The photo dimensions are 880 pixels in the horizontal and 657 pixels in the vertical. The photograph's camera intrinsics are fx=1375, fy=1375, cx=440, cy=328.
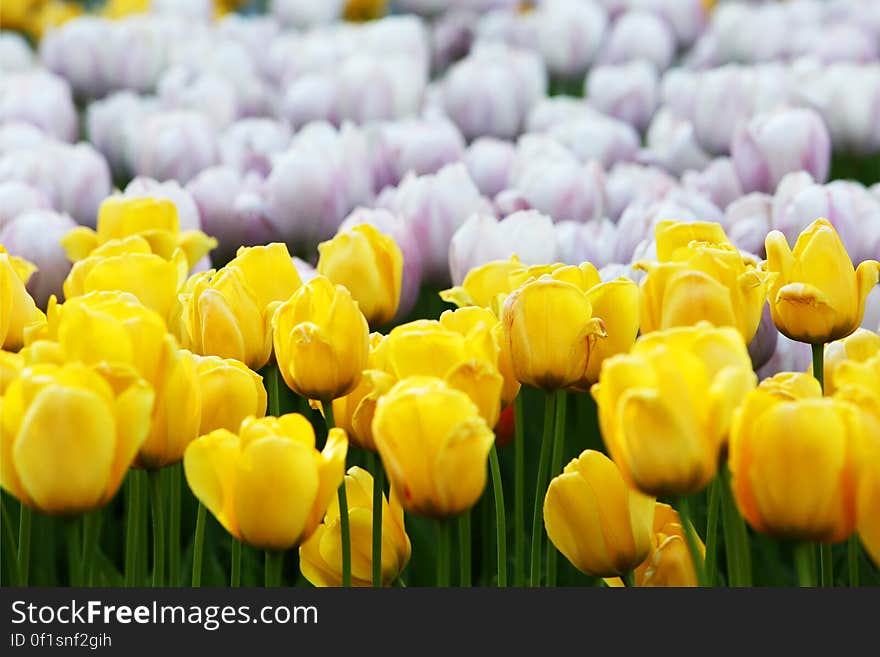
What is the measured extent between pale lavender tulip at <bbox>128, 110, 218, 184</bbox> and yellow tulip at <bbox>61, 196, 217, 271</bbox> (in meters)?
0.47

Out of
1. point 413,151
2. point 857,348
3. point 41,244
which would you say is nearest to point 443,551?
point 857,348

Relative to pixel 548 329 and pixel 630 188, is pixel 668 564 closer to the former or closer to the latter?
pixel 548 329

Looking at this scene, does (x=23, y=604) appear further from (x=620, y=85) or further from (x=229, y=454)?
(x=620, y=85)

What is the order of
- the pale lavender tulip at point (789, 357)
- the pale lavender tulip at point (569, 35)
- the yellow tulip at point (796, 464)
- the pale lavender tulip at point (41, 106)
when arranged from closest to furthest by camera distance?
1. the yellow tulip at point (796, 464)
2. the pale lavender tulip at point (789, 357)
3. the pale lavender tulip at point (41, 106)
4. the pale lavender tulip at point (569, 35)

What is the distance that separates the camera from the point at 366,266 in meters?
1.08

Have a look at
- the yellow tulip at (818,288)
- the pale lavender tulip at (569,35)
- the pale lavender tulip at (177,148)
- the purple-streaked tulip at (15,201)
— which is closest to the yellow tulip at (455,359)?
the yellow tulip at (818,288)

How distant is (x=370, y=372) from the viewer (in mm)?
787

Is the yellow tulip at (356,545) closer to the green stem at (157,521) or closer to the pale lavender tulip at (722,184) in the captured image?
the green stem at (157,521)

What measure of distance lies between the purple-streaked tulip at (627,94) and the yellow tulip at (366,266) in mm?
1213

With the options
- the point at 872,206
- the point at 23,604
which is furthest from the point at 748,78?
the point at 23,604

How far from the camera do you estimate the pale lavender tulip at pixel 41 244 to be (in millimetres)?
1429

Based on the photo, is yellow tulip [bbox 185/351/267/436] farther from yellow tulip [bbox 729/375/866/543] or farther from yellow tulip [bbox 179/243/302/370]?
yellow tulip [bbox 729/375/866/543]

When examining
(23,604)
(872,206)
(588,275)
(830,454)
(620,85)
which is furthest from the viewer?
(620,85)

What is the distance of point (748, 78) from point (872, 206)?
749 millimetres
